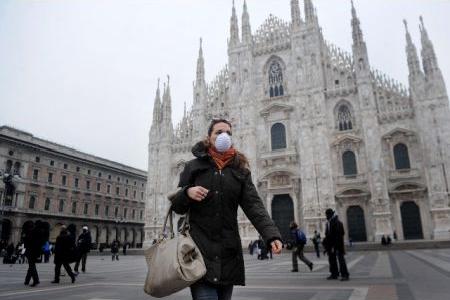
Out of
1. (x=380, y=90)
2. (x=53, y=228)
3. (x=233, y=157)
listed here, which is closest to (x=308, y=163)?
(x=380, y=90)

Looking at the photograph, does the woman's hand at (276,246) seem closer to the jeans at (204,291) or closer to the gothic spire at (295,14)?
the jeans at (204,291)

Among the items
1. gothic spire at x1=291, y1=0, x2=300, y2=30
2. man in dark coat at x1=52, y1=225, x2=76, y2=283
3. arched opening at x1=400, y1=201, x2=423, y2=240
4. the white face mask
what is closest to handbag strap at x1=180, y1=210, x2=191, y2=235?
the white face mask

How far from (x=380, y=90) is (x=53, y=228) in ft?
121

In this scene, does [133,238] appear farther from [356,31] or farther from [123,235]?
[356,31]

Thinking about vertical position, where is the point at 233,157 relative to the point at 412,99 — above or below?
below

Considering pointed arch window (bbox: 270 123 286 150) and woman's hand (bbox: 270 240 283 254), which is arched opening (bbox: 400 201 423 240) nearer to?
pointed arch window (bbox: 270 123 286 150)

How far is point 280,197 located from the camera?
30.4 m

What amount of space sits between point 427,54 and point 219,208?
99.5 feet

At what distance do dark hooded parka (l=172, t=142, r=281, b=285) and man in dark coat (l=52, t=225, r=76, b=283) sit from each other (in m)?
7.23

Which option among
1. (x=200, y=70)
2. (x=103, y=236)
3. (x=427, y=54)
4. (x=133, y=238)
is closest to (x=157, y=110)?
(x=200, y=70)

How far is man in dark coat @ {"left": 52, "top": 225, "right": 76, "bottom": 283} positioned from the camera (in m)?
8.61

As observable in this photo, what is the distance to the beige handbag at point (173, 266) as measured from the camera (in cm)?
233

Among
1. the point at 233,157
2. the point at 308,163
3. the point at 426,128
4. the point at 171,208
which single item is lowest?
the point at 171,208

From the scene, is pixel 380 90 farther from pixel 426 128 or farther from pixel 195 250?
pixel 195 250
